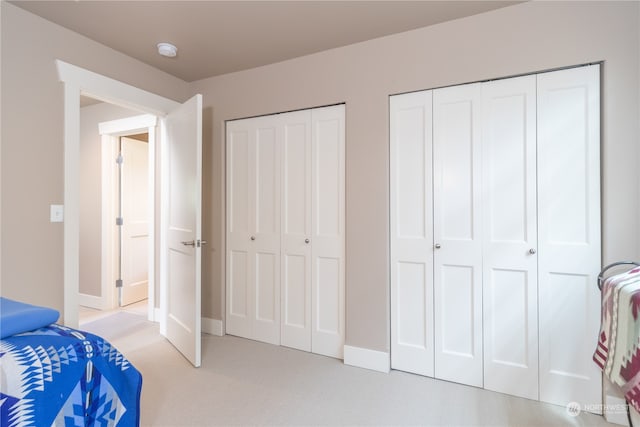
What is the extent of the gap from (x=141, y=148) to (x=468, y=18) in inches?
152

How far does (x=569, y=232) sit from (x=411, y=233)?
900 mm

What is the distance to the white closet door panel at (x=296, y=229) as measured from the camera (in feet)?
8.80

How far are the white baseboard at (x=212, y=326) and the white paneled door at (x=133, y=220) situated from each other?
1501 millimetres

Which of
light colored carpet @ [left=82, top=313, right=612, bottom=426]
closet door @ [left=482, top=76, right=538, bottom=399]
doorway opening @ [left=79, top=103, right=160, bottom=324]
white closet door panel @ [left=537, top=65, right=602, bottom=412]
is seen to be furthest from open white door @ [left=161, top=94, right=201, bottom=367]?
white closet door panel @ [left=537, top=65, right=602, bottom=412]

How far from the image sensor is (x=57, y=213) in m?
2.17

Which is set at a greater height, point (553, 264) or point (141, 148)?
point (141, 148)

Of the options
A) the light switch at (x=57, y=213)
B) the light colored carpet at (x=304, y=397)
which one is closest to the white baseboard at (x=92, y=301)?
the light colored carpet at (x=304, y=397)

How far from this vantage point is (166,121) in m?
2.97

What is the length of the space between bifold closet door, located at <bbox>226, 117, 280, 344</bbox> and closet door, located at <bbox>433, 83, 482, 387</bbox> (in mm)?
1292

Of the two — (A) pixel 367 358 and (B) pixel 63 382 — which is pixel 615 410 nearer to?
(A) pixel 367 358

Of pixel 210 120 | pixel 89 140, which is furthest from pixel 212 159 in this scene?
pixel 89 140

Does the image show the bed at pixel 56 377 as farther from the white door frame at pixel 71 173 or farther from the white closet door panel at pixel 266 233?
the white closet door panel at pixel 266 233

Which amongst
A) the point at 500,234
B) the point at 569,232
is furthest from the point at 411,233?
the point at 569,232

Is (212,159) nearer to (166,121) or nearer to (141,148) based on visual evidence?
(166,121)
